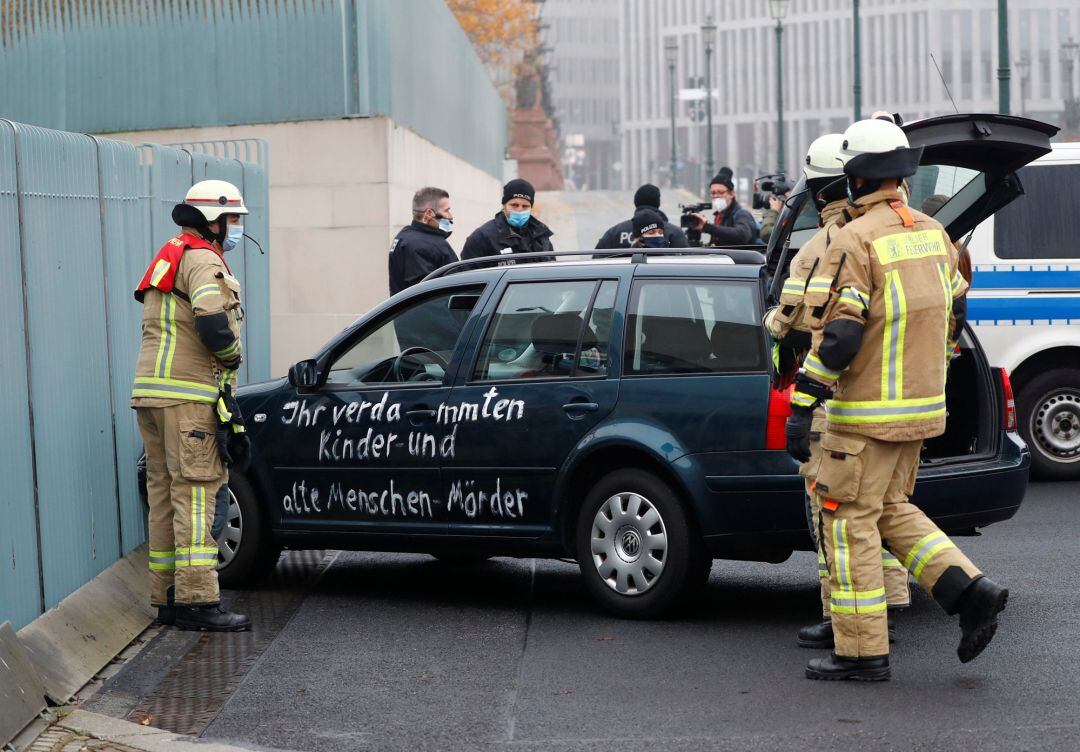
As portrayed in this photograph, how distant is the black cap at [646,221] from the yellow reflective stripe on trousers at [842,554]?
6.51 metres

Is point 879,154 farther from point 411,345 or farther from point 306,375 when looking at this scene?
point 306,375

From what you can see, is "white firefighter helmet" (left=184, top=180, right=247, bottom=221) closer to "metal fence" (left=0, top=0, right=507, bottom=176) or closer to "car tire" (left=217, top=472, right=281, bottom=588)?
"car tire" (left=217, top=472, right=281, bottom=588)

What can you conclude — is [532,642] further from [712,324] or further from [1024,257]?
[1024,257]

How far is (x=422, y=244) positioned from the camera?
36.5ft

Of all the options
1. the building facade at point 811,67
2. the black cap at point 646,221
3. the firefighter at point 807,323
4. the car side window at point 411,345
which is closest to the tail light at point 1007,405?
the firefighter at point 807,323

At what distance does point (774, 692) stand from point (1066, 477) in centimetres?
594

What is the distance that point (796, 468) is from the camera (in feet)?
21.8

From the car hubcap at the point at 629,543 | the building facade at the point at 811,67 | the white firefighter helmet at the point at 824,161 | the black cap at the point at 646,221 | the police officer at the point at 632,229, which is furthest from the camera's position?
the building facade at the point at 811,67

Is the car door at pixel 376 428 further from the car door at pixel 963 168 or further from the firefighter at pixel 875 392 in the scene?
the firefighter at pixel 875 392

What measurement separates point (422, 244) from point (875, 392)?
5809 millimetres

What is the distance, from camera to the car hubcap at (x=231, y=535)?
7957 mm

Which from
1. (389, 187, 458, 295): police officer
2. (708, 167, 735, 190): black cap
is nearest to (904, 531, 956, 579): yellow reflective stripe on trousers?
(389, 187, 458, 295): police officer

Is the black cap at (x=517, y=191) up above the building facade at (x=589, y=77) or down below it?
below

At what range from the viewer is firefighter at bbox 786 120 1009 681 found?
5.71 meters
